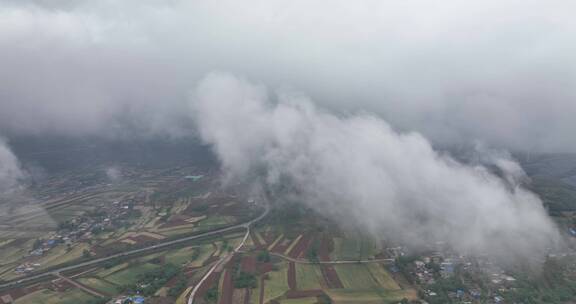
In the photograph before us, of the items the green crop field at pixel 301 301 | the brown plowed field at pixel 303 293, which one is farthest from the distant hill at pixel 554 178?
the green crop field at pixel 301 301

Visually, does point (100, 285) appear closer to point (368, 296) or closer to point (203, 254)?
point (203, 254)

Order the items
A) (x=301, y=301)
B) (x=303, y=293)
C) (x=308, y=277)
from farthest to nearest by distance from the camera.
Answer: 1. (x=308, y=277)
2. (x=303, y=293)
3. (x=301, y=301)

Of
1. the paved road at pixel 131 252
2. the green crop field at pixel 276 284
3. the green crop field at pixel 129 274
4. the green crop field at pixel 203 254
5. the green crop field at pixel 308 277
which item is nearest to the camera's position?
the green crop field at pixel 276 284

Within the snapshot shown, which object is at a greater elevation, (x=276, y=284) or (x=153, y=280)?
(x=276, y=284)

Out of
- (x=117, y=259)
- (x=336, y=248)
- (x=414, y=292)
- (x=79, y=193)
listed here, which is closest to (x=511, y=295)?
(x=414, y=292)

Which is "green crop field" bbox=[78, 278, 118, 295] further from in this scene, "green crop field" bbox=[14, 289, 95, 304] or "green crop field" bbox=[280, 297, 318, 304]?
"green crop field" bbox=[280, 297, 318, 304]

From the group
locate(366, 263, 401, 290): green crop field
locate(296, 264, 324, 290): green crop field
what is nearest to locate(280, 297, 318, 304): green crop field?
locate(296, 264, 324, 290): green crop field

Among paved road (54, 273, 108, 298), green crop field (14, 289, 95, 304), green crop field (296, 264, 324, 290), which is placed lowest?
green crop field (14, 289, 95, 304)

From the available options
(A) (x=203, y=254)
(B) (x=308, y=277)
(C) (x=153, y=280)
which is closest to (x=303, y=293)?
(B) (x=308, y=277)

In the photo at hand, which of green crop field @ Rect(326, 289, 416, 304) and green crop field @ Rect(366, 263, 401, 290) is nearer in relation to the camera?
green crop field @ Rect(326, 289, 416, 304)

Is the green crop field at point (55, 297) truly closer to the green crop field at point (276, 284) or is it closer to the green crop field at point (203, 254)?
the green crop field at point (203, 254)
